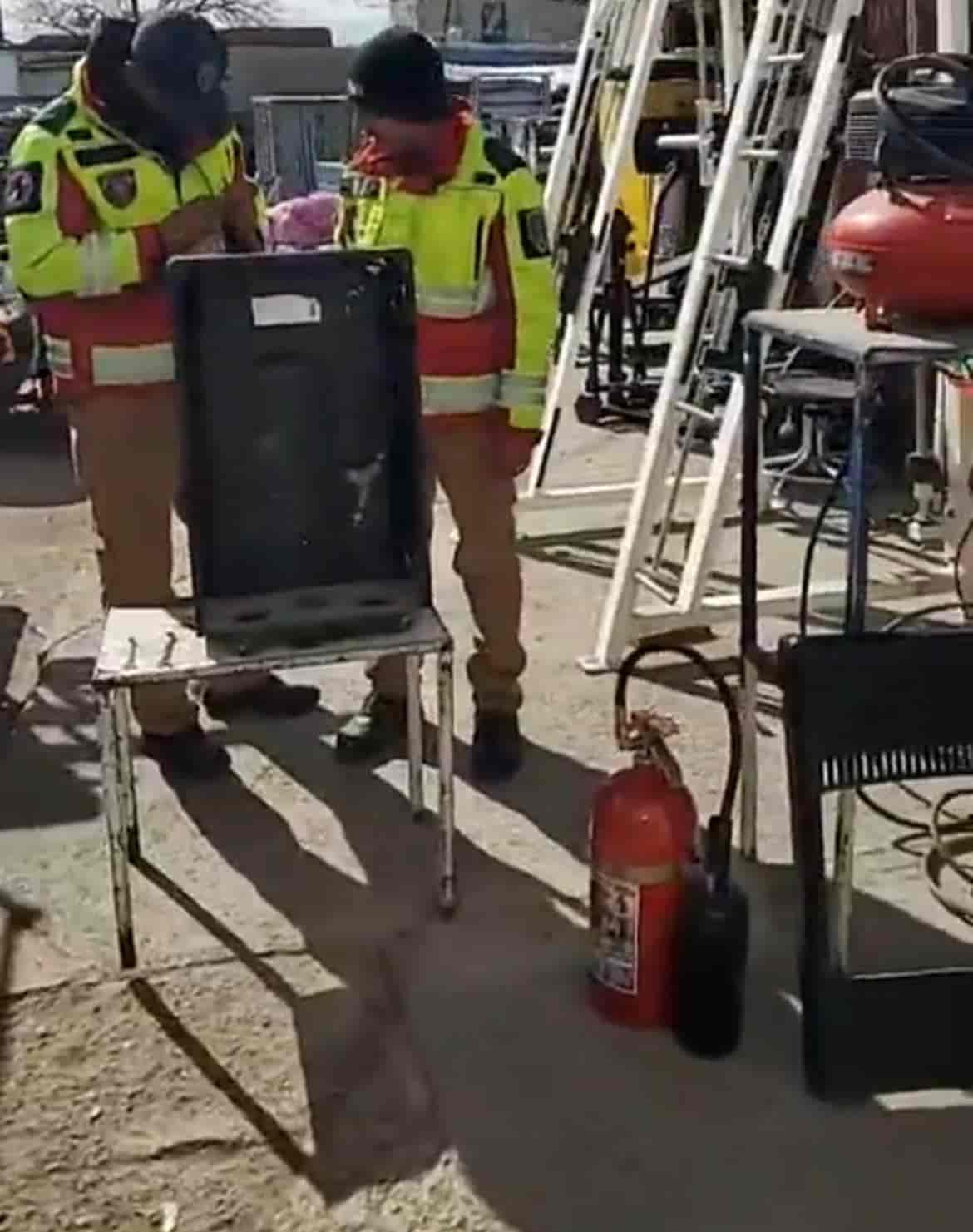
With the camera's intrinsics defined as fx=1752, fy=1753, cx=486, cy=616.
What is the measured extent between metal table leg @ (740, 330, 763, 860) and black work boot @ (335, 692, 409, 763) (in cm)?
95

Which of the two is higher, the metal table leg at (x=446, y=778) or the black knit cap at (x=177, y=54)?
the black knit cap at (x=177, y=54)

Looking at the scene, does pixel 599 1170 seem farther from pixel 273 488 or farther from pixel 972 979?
pixel 273 488

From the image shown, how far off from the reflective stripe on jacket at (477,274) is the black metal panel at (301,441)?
40 centimetres

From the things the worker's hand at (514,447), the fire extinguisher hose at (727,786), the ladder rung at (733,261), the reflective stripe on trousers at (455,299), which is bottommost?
the fire extinguisher hose at (727,786)

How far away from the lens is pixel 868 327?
3184 mm

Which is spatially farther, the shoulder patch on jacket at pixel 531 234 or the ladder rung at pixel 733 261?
the ladder rung at pixel 733 261

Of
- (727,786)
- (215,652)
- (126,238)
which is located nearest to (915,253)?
(727,786)

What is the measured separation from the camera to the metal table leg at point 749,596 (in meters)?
3.58

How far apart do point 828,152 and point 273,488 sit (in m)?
2.35

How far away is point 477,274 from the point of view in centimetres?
394

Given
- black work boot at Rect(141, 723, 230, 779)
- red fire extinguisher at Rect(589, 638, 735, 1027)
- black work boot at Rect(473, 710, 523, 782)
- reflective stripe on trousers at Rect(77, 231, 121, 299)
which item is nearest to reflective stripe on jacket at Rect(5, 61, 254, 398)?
reflective stripe on trousers at Rect(77, 231, 121, 299)

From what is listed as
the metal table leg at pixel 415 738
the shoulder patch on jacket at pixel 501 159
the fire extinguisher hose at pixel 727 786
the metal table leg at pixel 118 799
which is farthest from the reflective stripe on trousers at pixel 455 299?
the metal table leg at pixel 118 799

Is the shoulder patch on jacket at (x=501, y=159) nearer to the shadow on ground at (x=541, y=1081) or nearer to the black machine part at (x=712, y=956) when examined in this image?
the shadow on ground at (x=541, y=1081)

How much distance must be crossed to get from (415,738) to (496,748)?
0.33 meters
